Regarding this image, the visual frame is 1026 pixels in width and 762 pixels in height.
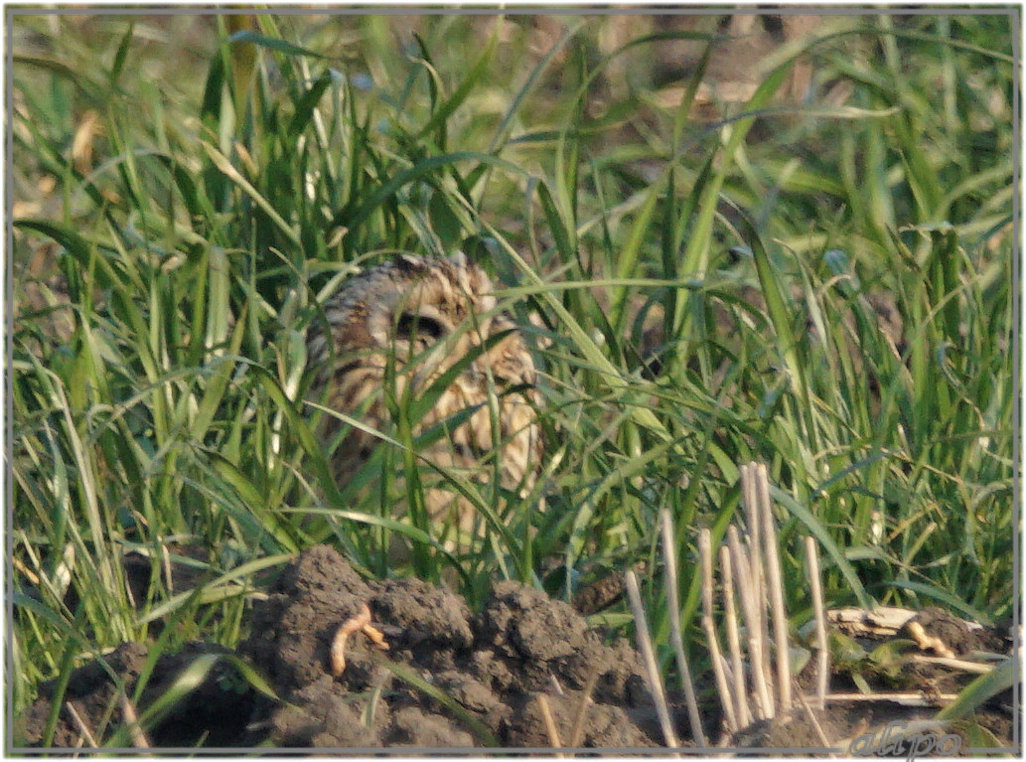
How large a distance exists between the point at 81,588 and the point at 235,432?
0.54 m

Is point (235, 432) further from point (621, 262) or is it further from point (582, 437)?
point (621, 262)

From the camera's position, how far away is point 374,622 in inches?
109

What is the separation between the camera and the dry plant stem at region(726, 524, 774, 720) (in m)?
2.37

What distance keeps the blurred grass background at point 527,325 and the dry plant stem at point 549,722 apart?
0.47 metres

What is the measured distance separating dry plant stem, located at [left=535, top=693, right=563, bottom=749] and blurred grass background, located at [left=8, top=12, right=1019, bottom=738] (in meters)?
0.47

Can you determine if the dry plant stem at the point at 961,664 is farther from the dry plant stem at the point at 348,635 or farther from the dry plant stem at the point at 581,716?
the dry plant stem at the point at 348,635

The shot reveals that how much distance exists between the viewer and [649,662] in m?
2.36

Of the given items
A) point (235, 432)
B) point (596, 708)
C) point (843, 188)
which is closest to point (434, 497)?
point (235, 432)

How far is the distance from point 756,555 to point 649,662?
0.85ft

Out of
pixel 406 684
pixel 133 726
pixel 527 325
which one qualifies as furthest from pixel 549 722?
pixel 527 325

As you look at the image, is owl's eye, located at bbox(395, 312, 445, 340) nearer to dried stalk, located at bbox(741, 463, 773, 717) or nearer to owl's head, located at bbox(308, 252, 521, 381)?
owl's head, located at bbox(308, 252, 521, 381)

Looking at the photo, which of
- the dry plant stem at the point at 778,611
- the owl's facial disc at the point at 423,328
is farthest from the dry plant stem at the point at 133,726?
the owl's facial disc at the point at 423,328

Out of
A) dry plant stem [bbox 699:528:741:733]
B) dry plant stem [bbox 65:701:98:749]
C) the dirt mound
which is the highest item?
dry plant stem [bbox 699:528:741:733]

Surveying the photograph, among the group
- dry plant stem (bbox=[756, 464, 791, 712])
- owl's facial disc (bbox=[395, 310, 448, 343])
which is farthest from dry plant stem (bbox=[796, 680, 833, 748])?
owl's facial disc (bbox=[395, 310, 448, 343])
